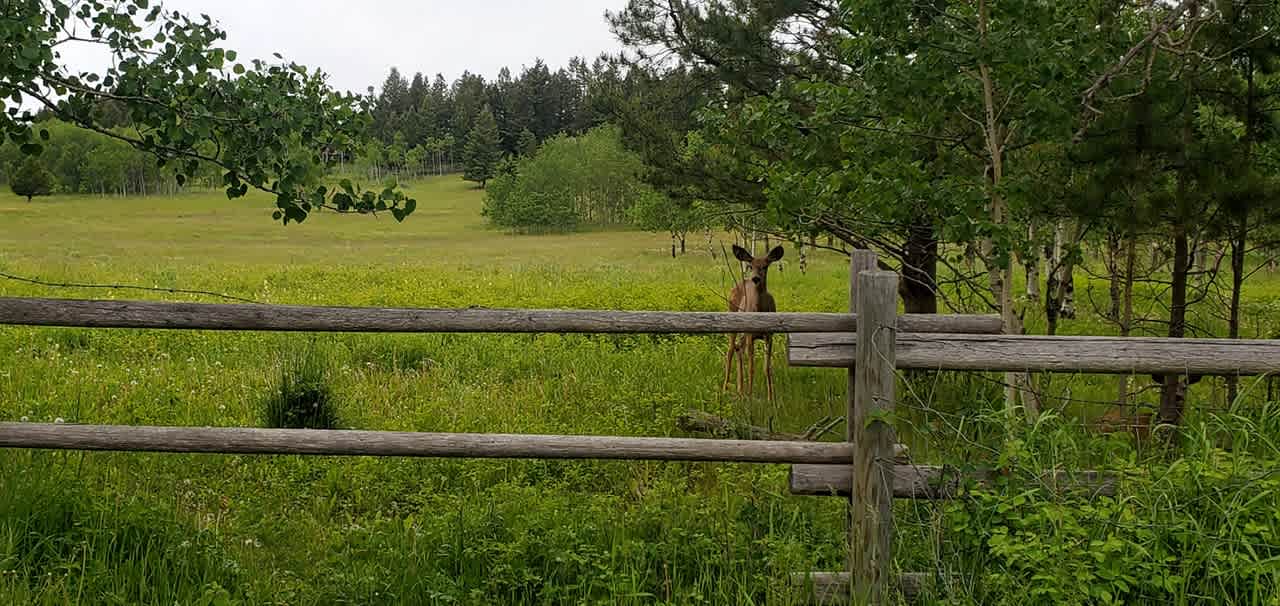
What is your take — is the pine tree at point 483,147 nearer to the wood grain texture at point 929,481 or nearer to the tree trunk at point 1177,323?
the tree trunk at point 1177,323

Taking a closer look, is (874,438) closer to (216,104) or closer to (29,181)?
(216,104)

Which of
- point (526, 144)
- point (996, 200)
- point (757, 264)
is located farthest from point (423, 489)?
point (526, 144)

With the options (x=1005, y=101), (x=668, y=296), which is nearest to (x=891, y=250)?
(x=1005, y=101)

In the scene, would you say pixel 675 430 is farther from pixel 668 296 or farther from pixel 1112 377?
pixel 668 296

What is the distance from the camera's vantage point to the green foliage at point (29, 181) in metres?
72.8

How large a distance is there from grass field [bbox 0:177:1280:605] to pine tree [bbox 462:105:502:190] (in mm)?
97395

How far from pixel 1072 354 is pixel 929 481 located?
0.80m

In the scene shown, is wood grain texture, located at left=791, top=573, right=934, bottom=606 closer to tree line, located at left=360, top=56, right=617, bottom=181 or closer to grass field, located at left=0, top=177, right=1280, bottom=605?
grass field, located at left=0, top=177, right=1280, bottom=605

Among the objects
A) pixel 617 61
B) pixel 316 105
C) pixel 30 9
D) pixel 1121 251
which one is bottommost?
pixel 1121 251

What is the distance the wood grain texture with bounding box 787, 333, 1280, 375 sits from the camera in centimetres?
407

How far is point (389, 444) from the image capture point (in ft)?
14.1

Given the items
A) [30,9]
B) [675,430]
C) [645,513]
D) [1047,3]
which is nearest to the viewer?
[30,9]

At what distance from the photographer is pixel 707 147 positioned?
11594 mm

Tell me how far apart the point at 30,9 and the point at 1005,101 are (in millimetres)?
5532
